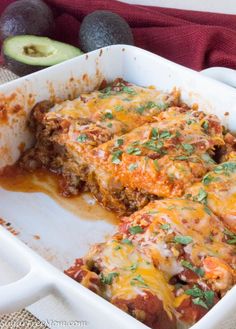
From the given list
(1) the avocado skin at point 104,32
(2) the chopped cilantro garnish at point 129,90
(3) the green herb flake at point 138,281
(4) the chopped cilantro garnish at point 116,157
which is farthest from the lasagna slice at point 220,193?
(1) the avocado skin at point 104,32

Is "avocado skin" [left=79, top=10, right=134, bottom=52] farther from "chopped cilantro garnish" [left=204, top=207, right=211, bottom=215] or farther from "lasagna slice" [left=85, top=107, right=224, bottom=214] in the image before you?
"chopped cilantro garnish" [left=204, top=207, right=211, bottom=215]

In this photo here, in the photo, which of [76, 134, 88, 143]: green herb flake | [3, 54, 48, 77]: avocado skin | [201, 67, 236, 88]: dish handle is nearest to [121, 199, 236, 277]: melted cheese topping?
[76, 134, 88, 143]: green herb flake

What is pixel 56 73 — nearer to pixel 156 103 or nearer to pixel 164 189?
pixel 156 103

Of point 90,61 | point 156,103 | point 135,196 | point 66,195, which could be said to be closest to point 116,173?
point 135,196

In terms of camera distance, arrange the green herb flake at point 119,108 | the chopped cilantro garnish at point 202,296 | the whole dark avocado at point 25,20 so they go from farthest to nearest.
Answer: the whole dark avocado at point 25,20, the green herb flake at point 119,108, the chopped cilantro garnish at point 202,296

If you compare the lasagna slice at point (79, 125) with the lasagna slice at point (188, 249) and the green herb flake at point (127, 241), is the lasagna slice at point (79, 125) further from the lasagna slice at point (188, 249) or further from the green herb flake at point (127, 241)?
the green herb flake at point (127, 241)

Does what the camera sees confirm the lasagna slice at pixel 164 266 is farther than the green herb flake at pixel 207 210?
No
